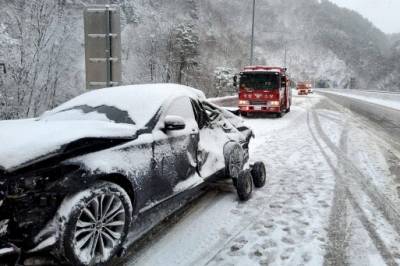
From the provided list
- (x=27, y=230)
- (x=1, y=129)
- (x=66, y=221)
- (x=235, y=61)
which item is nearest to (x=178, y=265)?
(x=66, y=221)

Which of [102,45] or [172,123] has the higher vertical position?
[102,45]

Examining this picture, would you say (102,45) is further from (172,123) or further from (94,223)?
(94,223)

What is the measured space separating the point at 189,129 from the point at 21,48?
1691cm

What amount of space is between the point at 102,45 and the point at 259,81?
38.1 ft

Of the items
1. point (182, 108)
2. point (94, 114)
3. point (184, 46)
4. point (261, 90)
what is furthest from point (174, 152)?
point (184, 46)

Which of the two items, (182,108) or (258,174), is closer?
(182,108)

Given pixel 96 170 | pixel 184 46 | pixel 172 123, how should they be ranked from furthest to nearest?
1. pixel 184 46
2. pixel 172 123
3. pixel 96 170

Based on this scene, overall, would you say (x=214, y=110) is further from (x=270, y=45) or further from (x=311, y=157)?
(x=270, y=45)

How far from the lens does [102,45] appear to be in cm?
661

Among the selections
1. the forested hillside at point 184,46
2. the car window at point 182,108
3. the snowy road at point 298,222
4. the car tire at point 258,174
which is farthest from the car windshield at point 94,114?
the forested hillside at point 184,46

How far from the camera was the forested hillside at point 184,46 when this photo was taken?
18.8 metres

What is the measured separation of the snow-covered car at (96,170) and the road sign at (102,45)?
205cm

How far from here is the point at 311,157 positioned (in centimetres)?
808

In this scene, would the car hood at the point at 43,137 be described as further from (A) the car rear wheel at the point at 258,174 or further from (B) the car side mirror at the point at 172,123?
(A) the car rear wheel at the point at 258,174
